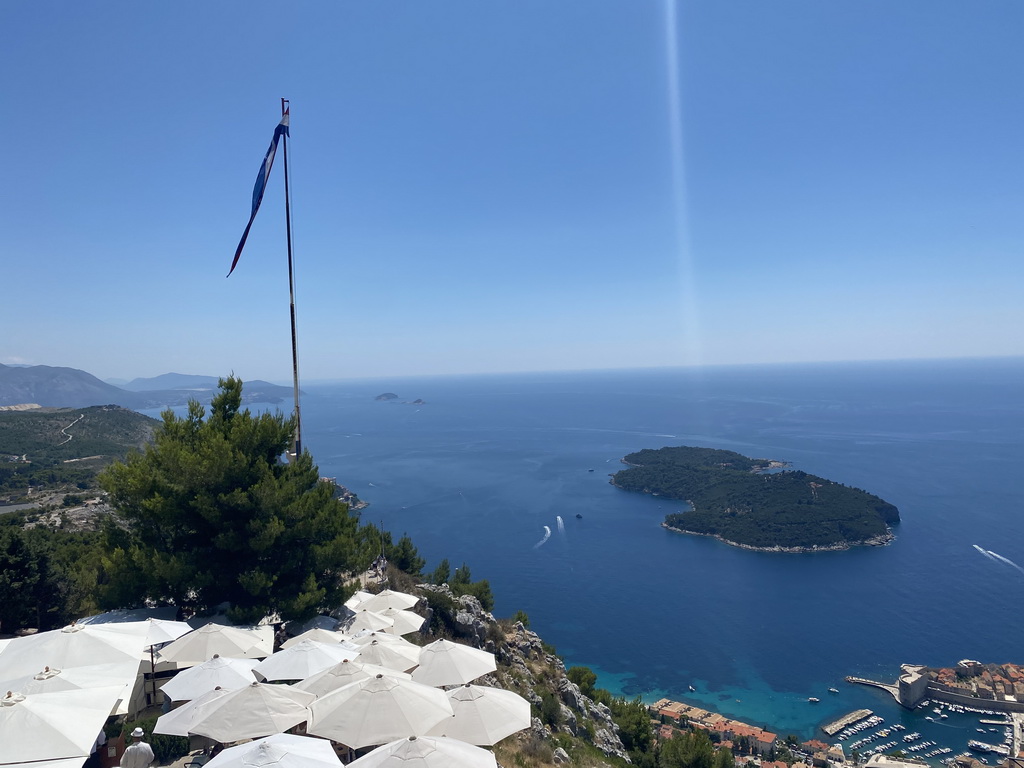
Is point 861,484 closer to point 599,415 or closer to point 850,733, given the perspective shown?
point 850,733

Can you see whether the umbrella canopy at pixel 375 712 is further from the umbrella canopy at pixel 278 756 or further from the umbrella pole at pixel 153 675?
the umbrella pole at pixel 153 675

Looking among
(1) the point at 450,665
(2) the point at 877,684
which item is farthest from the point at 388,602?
(2) the point at 877,684

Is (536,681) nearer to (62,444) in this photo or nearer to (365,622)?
(365,622)

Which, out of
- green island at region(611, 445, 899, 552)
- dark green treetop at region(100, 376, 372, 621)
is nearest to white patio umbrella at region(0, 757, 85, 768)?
dark green treetop at region(100, 376, 372, 621)

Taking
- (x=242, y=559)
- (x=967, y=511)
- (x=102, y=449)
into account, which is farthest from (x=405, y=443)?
(x=242, y=559)

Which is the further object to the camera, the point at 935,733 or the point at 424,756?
the point at 935,733

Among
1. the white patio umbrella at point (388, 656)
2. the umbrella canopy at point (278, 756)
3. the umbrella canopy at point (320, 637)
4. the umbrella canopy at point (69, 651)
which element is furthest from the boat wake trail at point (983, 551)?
the umbrella canopy at point (69, 651)
